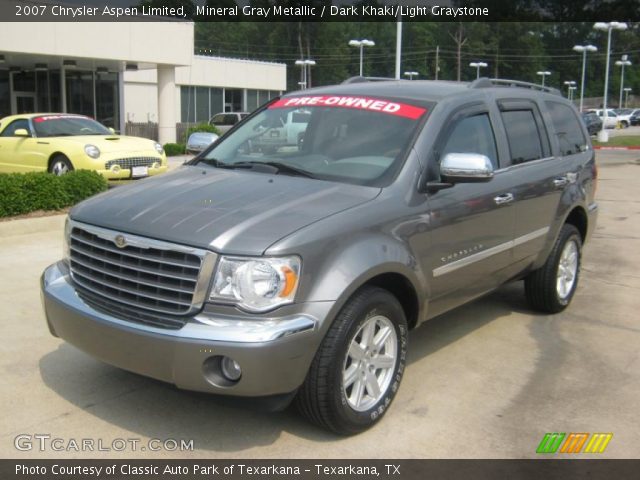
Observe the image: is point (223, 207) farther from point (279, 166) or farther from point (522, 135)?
point (522, 135)

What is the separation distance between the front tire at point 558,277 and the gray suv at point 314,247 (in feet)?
1.59

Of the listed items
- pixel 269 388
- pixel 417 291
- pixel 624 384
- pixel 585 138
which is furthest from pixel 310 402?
pixel 585 138

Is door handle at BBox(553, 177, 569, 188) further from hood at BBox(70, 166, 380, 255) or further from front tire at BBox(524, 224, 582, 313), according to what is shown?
hood at BBox(70, 166, 380, 255)

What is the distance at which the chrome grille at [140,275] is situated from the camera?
3.38m

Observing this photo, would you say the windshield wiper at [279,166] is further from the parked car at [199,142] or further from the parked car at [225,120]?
the parked car at [225,120]

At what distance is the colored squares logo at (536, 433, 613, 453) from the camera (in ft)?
12.4

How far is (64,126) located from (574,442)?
39.0ft

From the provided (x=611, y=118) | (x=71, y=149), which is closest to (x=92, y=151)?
(x=71, y=149)

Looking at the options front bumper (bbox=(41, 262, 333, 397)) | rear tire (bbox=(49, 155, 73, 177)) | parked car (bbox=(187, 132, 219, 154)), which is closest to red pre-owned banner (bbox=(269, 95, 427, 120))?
parked car (bbox=(187, 132, 219, 154))

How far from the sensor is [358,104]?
476 cm

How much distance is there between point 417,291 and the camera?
412 cm

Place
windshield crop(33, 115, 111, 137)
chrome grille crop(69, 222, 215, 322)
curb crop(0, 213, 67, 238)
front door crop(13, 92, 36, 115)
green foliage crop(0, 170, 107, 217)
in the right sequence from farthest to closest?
front door crop(13, 92, 36, 115) < windshield crop(33, 115, 111, 137) < green foliage crop(0, 170, 107, 217) < curb crop(0, 213, 67, 238) < chrome grille crop(69, 222, 215, 322)

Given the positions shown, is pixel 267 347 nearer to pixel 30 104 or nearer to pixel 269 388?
pixel 269 388

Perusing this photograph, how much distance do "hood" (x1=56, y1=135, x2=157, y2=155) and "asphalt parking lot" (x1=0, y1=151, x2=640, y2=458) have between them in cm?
633
